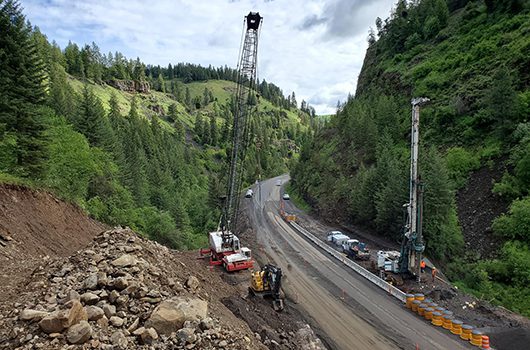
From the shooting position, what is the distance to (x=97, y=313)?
1009cm

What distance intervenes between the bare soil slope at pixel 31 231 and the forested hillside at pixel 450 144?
29578mm

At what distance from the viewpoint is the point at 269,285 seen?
23281 mm

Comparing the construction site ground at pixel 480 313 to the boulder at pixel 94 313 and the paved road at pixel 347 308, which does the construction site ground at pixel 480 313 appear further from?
the boulder at pixel 94 313

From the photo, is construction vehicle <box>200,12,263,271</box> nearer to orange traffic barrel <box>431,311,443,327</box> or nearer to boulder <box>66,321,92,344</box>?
orange traffic barrel <box>431,311,443,327</box>

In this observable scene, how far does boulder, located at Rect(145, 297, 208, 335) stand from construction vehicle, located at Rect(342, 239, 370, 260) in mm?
24317

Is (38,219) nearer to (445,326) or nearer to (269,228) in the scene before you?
(445,326)

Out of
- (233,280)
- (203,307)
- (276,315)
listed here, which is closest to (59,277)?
(203,307)

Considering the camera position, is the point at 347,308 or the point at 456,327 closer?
the point at 456,327

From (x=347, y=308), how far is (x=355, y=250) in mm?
11402

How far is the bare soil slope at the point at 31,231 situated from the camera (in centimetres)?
1596

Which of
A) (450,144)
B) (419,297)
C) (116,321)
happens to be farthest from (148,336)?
(450,144)

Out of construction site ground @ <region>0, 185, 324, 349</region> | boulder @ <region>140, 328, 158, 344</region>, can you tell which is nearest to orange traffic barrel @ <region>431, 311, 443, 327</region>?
construction site ground @ <region>0, 185, 324, 349</region>

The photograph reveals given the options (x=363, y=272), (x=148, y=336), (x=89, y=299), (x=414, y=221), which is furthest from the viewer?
(x=363, y=272)

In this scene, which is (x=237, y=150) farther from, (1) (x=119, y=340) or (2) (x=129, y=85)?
(2) (x=129, y=85)
